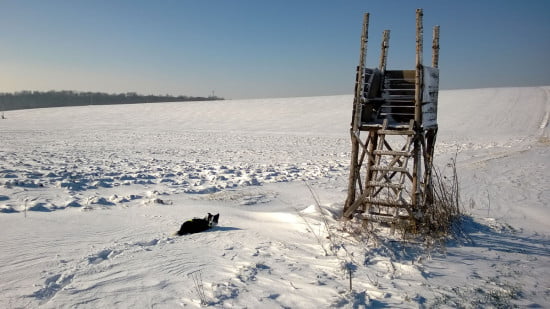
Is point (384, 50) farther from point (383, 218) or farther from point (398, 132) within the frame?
point (383, 218)

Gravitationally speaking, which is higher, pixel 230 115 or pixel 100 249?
pixel 230 115

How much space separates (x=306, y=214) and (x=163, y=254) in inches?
114

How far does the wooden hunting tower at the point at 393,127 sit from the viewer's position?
19.7ft

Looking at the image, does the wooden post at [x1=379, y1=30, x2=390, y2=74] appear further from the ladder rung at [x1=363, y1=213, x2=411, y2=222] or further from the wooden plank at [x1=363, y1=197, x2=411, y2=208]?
the ladder rung at [x1=363, y1=213, x2=411, y2=222]

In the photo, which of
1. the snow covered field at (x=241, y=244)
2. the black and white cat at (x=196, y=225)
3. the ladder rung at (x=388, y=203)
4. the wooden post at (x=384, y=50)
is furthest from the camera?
the wooden post at (x=384, y=50)

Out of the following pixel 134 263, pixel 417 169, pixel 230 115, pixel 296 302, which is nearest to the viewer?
pixel 296 302

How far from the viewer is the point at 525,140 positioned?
23.5 m

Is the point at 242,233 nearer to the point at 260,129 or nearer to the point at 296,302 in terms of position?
the point at 296,302

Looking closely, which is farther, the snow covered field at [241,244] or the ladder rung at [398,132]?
the ladder rung at [398,132]

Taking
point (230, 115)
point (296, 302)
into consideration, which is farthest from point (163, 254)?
point (230, 115)

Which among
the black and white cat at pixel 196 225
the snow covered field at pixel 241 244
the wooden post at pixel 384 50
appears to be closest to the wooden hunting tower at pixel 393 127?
the wooden post at pixel 384 50

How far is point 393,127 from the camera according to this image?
20.5ft

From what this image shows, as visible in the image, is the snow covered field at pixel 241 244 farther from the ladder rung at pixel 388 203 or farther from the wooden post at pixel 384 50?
the wooden post at pixel 384 50

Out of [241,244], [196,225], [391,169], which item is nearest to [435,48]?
[391,169]
